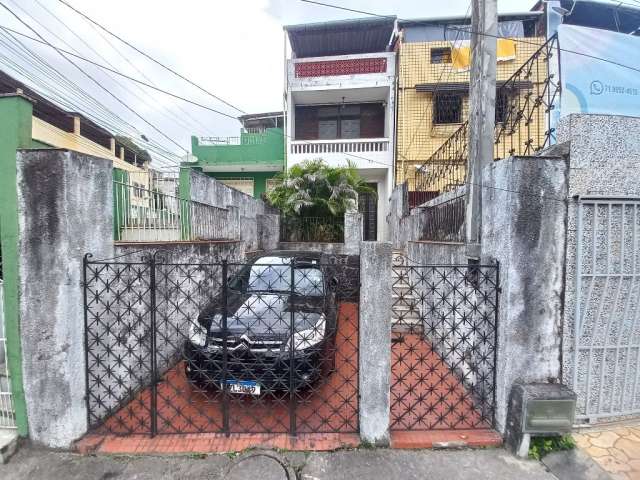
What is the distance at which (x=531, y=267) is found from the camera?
8.61ft

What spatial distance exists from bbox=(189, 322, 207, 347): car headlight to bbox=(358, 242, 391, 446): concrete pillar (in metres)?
1.72

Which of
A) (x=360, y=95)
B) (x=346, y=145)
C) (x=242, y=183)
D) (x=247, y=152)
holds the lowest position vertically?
(x=242, y=183)

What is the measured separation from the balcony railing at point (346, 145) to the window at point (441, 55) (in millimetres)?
3203

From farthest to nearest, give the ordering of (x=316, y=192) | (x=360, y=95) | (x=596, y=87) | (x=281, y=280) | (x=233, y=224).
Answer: (x=360, y=95) → (x=316, y=192) → (x=596, y=87) → (x=233, y=224) → (x=281, y=280)

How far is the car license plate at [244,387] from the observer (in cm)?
288

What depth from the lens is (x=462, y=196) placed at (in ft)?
12.8

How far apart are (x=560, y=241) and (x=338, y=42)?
41.6 feet

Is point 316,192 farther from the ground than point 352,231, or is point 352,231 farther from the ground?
point 316,192

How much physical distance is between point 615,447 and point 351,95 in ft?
40.6

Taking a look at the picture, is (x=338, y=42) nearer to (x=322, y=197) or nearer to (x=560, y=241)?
(x=322, y=197)

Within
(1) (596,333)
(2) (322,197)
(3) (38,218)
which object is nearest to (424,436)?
(1) (596,333)

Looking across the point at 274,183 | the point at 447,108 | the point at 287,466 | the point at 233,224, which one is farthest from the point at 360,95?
the point at 287,466

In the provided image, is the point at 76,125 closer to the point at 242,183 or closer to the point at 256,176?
the point at 242,183

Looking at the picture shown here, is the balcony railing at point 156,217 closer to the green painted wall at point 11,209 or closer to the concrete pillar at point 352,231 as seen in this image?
the green painted wall at point 11,209
